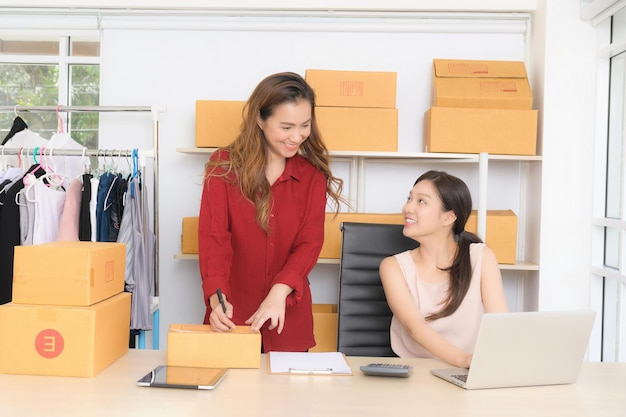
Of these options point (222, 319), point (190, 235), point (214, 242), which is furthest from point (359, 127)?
point (222, 319)

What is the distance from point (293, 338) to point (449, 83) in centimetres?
145

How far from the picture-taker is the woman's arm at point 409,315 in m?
1.86

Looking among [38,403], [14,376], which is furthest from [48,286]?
[38,403]

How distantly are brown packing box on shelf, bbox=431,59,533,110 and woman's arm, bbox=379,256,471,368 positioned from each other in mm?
1123

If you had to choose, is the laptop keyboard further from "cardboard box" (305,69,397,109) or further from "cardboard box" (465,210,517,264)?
A: "cardboard box" (305,69,397,109)

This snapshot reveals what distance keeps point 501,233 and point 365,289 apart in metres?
0.90

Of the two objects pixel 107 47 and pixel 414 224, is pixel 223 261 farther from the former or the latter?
pixel 107 47

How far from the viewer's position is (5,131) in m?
3.72

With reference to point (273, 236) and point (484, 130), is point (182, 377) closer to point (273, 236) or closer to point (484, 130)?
point (273, 236)

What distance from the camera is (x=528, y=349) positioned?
1.50 metres

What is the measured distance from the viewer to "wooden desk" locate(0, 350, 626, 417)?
134 centimetres

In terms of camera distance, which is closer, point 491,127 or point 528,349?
point 528,349

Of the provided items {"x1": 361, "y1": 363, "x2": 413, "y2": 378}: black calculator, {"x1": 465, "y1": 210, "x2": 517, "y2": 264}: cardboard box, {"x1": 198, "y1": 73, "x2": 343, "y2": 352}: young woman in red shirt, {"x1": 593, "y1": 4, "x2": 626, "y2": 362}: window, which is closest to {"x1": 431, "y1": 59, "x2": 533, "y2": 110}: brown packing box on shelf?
{"x1": 593, "y1": 4, "x2": 626, "y2": 362}: window

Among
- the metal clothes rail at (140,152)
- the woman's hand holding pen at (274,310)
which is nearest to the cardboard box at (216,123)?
the metal clothes rail at (140,152)
